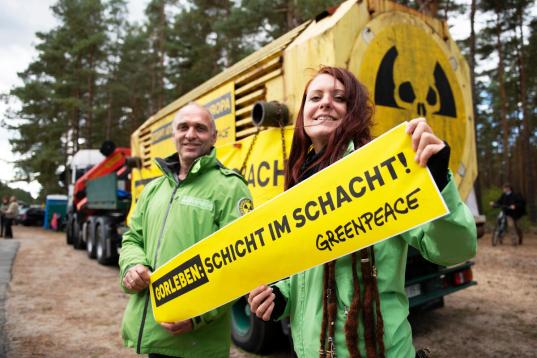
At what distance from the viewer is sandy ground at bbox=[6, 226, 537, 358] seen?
3771 millimetres

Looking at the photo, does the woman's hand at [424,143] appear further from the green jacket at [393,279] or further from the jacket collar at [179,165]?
the jacket collar at [179,165]

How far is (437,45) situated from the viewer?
3.59 meters

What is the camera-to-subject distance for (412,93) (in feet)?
11.0

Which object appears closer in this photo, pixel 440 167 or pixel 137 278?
pixel 440 167

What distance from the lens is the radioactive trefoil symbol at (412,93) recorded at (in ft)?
10.4

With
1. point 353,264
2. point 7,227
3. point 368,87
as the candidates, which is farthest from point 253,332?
point 7,227

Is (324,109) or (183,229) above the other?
(324,109)

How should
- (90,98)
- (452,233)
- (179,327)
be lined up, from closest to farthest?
(452,233) < (179,327) < (90,98)

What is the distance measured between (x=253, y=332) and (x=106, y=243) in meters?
6.32

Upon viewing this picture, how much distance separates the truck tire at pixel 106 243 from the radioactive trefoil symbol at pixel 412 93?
24.1ft

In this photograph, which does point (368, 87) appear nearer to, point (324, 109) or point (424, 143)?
point (324, 109)

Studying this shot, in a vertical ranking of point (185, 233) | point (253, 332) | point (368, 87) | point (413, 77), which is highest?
point (413, 77)

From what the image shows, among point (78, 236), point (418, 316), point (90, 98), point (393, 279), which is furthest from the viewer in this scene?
point (90, 98)

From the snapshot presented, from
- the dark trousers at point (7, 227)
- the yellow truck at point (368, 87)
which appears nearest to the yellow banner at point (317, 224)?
the yellow truck at point (368, 87)
